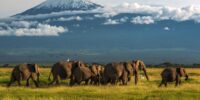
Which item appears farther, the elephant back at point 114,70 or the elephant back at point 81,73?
the elephant back at point 114,70

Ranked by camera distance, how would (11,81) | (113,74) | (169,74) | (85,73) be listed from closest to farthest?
(11,81) → (85,73) → (169,74) → (113,74)

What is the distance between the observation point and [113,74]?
4853cm

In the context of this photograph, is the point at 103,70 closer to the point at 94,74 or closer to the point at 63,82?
the point at 94,74

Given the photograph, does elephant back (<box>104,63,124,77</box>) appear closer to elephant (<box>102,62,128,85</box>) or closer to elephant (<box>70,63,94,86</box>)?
elephant (<box>102,62,128,85</box>)

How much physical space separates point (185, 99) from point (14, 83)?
2051cm

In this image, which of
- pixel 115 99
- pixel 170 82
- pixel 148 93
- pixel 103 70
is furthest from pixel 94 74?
pixel 115 99

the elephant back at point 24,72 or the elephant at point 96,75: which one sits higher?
the elephant back at point 24,72

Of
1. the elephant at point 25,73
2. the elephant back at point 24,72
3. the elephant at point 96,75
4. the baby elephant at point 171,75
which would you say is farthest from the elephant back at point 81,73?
the baby elephant at point 171,75

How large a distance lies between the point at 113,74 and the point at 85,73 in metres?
2.57

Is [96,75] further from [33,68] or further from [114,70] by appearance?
[33,68]

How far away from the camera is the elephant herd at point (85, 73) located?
47094 mm

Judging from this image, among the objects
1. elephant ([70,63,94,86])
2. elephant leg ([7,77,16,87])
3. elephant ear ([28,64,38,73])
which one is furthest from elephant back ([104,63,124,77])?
elephant leg ([7,77,16,87])

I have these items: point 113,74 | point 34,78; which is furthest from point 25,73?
point 113,74

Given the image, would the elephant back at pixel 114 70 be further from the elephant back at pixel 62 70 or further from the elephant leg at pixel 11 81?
the elephant leg at pixel 11 81
